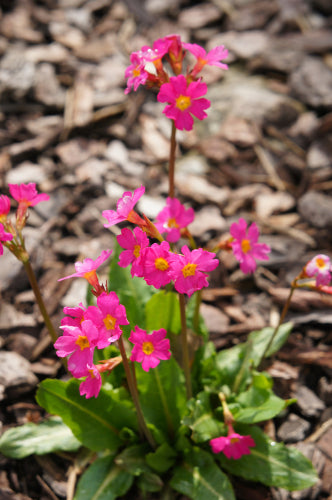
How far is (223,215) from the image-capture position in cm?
475

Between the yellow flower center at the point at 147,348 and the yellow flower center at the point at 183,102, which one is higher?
the yellow flower center at the point at 183,102

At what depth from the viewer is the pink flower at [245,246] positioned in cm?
295

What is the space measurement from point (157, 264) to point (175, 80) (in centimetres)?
89

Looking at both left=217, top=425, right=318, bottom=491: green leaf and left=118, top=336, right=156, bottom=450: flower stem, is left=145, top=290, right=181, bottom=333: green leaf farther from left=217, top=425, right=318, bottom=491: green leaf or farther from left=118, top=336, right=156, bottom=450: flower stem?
left=217, top=425, right=318, bottom=491: green leaf

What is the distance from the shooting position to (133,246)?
2363 millimetres

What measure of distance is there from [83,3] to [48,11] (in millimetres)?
482

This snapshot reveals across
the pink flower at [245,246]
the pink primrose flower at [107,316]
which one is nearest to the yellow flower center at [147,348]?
the pink primrose flower at [107,316]

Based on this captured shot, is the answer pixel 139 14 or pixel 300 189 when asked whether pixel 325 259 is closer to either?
pixel 300 189

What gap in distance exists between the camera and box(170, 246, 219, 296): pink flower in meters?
2.21

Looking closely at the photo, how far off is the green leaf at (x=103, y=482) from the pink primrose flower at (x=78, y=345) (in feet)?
3.49

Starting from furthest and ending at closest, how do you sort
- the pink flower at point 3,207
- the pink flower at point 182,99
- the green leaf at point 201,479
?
the green leaf at point 201,479 < the pink flower at point 3,207 < the pink flower at point 182,99

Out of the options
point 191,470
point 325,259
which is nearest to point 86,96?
point 325,259

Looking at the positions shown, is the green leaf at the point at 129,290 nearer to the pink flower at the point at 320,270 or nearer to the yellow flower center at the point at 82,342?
the yellow flower center at the point at 82,342

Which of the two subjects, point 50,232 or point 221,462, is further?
point 50,232
